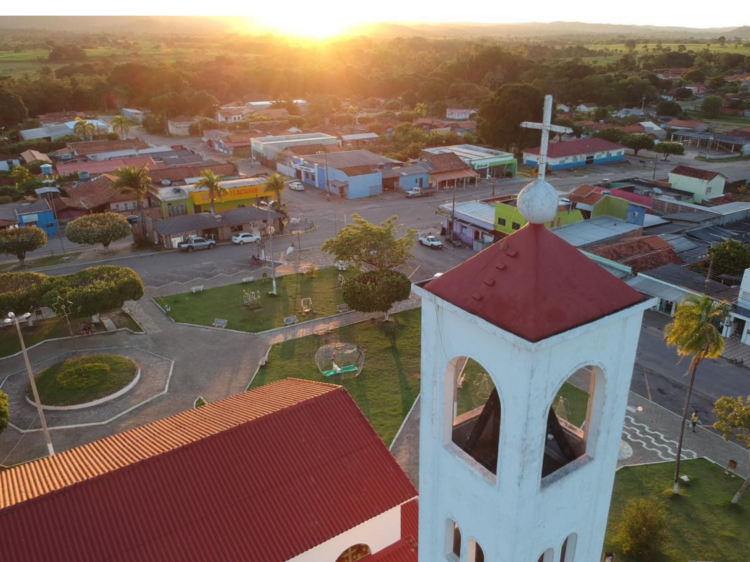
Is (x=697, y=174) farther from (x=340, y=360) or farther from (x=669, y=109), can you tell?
(x=669, y=109)

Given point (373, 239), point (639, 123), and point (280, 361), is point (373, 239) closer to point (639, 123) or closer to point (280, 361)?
point (280, 361)

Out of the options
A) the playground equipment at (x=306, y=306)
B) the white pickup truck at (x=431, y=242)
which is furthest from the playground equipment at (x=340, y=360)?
the white pickup truck at (x=431, y=242)

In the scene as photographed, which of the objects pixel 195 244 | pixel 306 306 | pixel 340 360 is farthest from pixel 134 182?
pixel 340 360

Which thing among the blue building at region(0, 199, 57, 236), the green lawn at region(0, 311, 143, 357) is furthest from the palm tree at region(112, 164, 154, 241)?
the green lawn at region(0, 311, 143, 357)

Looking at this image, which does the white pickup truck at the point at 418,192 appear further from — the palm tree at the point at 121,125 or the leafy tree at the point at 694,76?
the leafy tree at the point at 694,76

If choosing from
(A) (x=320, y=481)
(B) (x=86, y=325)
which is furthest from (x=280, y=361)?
(A) (x=320, y=481)
